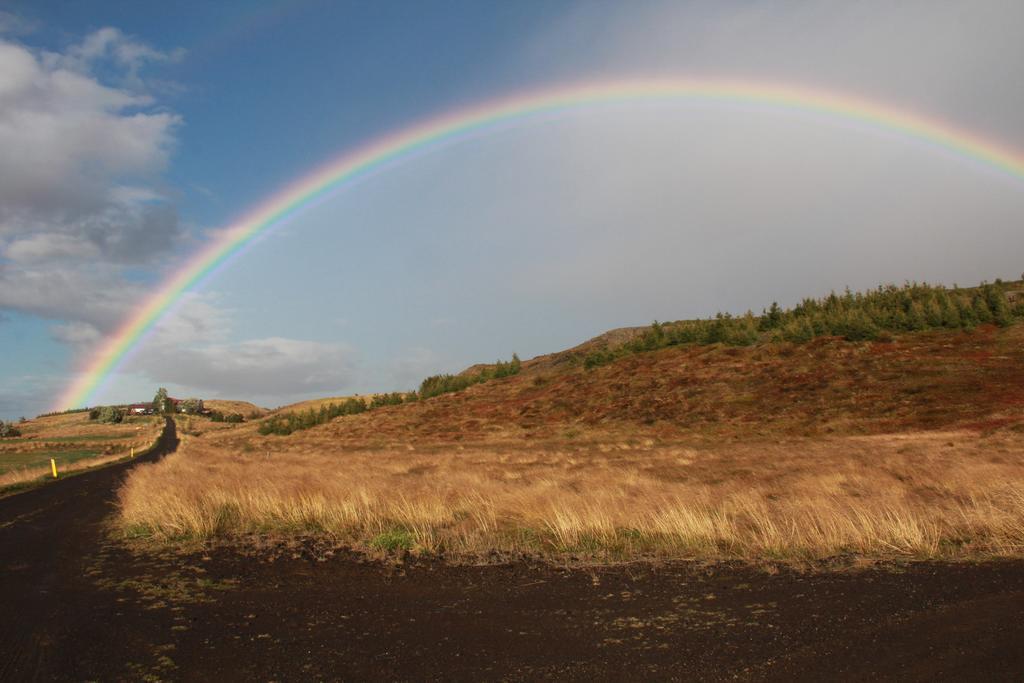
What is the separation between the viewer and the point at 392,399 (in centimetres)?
7131

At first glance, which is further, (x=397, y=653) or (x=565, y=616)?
(x=565, y=616)

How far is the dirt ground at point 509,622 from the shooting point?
557cm

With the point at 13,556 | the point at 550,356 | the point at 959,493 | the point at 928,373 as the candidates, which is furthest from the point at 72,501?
the point at 550,356

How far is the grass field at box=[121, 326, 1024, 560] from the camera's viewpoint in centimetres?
1051

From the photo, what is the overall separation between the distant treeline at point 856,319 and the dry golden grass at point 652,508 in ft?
83.0

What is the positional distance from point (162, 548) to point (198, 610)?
4.88 metres

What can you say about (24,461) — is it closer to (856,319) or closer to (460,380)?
(460,380)

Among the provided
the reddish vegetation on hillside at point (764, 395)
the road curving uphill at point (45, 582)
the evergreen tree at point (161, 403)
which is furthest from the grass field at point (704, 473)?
the evergreen tree at point (161, 403)

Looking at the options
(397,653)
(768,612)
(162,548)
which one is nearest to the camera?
(397,653)

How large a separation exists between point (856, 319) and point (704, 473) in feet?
103

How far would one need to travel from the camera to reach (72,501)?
21.7 metres

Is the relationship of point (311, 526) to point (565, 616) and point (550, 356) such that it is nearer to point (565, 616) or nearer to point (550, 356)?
point (565, 616)

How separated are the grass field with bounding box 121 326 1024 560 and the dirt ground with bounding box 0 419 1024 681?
4.72ft

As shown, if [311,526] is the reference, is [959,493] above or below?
below
